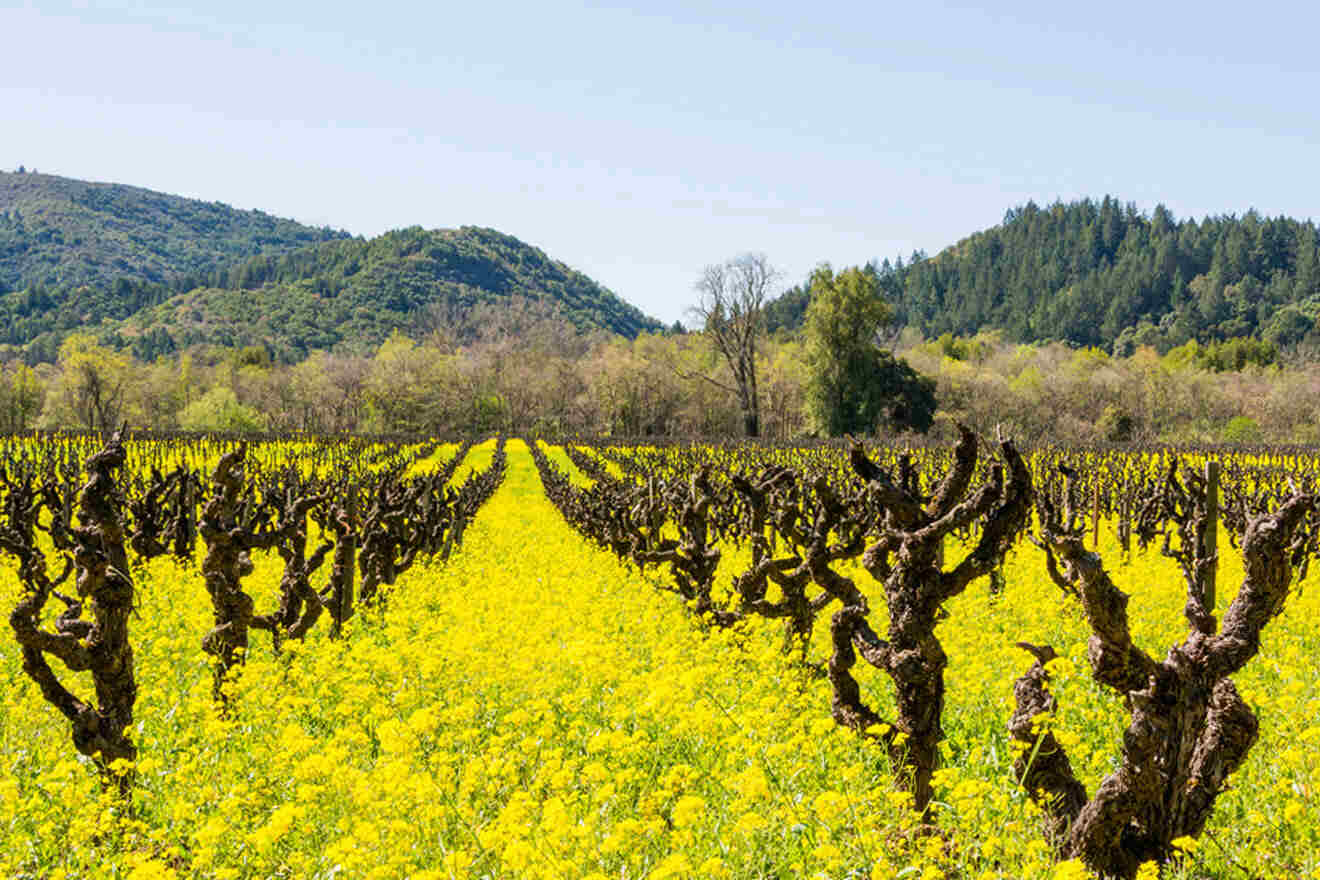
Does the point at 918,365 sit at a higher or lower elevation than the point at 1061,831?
higher

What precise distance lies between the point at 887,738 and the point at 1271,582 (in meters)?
2.96

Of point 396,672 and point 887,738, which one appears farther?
point 396,672

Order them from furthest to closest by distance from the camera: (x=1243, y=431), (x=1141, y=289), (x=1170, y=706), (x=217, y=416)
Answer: (x=1141, y=289) < (x=217, y=416) < (x=1243, y=431) < (x=1170, y=706)

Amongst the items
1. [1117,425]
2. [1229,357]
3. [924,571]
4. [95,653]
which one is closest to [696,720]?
[924,571]

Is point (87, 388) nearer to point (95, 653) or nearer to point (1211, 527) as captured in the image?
point (95, 653)

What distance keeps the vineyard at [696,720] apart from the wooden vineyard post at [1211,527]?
0.20ft

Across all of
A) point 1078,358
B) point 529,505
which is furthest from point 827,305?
point 1078,358

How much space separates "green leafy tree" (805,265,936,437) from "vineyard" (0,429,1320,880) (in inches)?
2139

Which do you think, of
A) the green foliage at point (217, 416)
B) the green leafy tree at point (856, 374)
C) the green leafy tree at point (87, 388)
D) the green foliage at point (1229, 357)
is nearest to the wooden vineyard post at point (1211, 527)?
the green leafy tree at point (856, 374)

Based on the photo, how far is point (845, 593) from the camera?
7.34 metres

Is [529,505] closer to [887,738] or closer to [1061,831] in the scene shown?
[887,738]

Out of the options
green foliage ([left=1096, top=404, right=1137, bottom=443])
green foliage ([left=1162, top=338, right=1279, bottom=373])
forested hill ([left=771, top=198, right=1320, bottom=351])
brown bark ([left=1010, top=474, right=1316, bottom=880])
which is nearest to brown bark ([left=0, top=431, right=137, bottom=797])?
brown bark ([left=1010, top=474, right=1316, bottom=880])

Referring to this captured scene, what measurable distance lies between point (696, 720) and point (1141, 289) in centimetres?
18090

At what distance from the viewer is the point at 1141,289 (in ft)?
536
